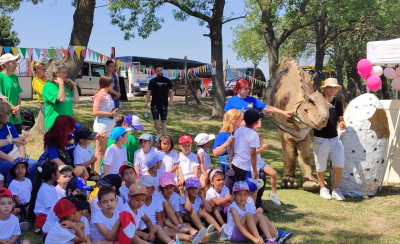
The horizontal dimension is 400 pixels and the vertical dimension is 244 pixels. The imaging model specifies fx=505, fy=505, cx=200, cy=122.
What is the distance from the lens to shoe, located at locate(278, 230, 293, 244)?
5.43 metres

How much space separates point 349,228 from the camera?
619 cm

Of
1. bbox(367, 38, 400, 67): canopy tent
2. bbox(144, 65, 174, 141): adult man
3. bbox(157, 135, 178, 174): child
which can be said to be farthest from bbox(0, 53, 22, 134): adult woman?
bbox(367, 38, 400, 67): canopy tent

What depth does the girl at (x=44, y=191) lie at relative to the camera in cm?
509

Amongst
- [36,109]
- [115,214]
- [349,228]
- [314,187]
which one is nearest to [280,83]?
[314,187]

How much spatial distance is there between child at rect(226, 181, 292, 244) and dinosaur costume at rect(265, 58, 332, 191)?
2199 millimetres

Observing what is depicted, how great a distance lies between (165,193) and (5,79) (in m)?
3.16

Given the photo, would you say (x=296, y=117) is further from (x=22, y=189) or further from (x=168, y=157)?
(x=22, y=189)

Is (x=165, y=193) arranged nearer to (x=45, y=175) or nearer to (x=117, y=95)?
(x=45, y=175)

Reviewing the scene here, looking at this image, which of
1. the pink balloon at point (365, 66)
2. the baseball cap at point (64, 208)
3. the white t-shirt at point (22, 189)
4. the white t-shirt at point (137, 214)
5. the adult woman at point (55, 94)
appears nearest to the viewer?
the baseball cap at point (64, 208)

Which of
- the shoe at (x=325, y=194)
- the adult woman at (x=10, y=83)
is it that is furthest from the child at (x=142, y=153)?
the shoe at (x=325, y=194)

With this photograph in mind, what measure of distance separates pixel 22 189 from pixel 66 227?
126cm

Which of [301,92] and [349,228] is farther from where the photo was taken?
[301,92]

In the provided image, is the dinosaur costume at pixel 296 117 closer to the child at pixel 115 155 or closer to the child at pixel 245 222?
the child at pixel 245 222

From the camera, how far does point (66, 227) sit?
444 cm
